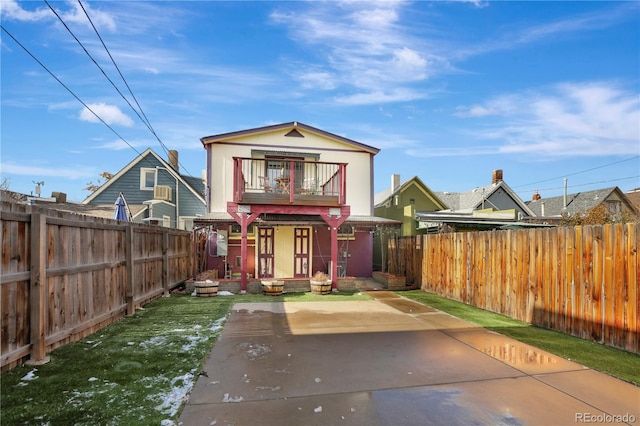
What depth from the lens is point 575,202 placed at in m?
31.2

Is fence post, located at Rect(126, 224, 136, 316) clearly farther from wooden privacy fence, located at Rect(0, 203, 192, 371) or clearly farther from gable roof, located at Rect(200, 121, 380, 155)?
gable roof, located at Rect(200, 121, 380, 155)

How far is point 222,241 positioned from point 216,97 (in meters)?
5.56

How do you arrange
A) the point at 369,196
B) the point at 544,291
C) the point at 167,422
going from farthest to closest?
the point at 369,196 → the point at 544,291 → the point at 167,422

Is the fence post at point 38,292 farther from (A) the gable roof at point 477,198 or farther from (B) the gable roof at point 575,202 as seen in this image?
(B) the gable roof at point 575,202

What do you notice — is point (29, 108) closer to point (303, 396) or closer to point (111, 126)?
point (111, 126)

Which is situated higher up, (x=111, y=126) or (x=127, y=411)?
(x=111, y=126)

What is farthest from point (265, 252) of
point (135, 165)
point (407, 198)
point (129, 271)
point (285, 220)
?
point (407, 198)

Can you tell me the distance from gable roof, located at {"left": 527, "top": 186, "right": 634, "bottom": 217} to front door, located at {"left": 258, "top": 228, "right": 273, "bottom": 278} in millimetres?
24544

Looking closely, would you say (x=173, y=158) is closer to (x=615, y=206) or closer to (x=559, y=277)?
(x=559, y=277)

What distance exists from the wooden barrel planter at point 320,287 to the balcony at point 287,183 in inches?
103

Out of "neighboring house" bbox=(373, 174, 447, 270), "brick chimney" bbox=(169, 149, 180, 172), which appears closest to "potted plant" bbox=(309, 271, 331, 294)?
"neighboring house" bbox=(373, 174, 447, 270)

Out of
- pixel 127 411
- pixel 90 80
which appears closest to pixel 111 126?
pixel 90 80

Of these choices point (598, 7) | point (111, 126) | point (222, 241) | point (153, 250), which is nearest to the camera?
point (153, 250)

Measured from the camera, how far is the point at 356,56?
11461 millimetres
